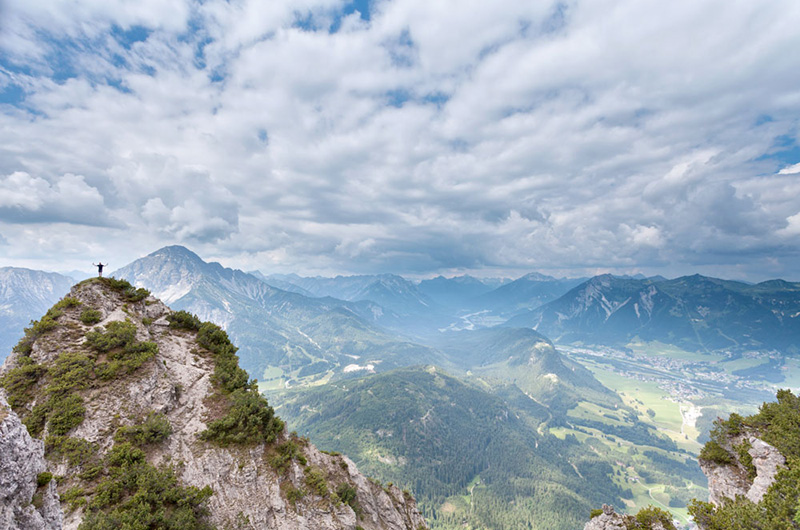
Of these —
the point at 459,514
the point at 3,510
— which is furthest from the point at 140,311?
the point at 459,514

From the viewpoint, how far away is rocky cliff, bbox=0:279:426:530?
62.6 feet

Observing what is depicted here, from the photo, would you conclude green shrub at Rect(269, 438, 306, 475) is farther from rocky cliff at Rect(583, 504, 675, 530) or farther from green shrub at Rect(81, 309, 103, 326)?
rocky cliff at Rect(583, 504, 675, 530)

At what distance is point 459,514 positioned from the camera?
154m

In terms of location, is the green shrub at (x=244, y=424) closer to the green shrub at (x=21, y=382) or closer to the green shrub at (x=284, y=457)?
the green shrub at (x=284, y=457)

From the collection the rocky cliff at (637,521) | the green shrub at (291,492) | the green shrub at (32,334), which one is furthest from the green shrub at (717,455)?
the green shrub at (32,334)

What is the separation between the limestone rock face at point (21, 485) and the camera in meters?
10.1

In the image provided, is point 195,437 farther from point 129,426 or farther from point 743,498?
point 743,498

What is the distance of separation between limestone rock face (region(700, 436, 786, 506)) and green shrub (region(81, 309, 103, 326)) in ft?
203

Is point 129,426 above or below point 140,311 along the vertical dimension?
below

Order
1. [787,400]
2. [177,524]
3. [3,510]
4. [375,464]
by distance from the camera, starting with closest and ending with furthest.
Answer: [3,510], [177,524], [787,400], [375,464]

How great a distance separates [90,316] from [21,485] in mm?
23047

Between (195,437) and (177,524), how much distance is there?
707cm

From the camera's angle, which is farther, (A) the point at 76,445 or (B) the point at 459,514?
(B) the point at 459,514

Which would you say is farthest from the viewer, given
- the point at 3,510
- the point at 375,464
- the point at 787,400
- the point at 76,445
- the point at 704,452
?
the point at 375,464
